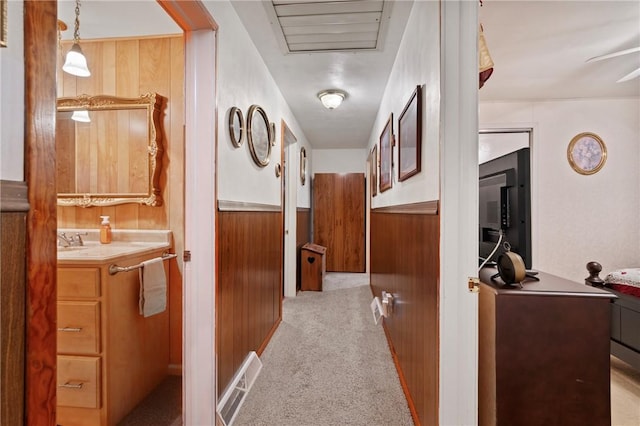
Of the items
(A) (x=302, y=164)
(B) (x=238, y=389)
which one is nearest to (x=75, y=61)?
(B) (x=238, y=389)

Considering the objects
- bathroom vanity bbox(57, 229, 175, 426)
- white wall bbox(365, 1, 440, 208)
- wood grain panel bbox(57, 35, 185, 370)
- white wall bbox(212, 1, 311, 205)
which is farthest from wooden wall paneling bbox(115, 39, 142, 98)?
white wall bbox(365, 1, 440, 208)

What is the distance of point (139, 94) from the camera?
1.98 meters

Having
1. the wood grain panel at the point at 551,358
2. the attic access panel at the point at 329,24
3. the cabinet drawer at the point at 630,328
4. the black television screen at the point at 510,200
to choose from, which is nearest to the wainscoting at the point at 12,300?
the wood grain panel at the point at 551,358

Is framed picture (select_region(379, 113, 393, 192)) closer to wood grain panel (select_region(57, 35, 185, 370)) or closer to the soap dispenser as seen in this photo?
wood grain panel (select_region(57, 35, 185, 370))

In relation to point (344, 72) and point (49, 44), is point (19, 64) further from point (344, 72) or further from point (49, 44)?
point (344, 72)

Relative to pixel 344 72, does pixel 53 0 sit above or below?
below

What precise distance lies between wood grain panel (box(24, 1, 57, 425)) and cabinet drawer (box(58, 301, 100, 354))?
897 millimetres

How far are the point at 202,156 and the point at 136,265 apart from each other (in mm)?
789

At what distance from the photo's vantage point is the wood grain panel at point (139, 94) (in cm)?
197

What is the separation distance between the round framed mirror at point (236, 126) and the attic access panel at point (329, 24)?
0.62m

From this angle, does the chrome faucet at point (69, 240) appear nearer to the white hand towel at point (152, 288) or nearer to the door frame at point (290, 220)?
the white hand towel at point (152, 288)

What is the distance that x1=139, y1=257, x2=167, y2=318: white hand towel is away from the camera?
160 centimetres

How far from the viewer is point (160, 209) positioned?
1.98m

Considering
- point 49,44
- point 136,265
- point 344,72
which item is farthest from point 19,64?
point 344,72
